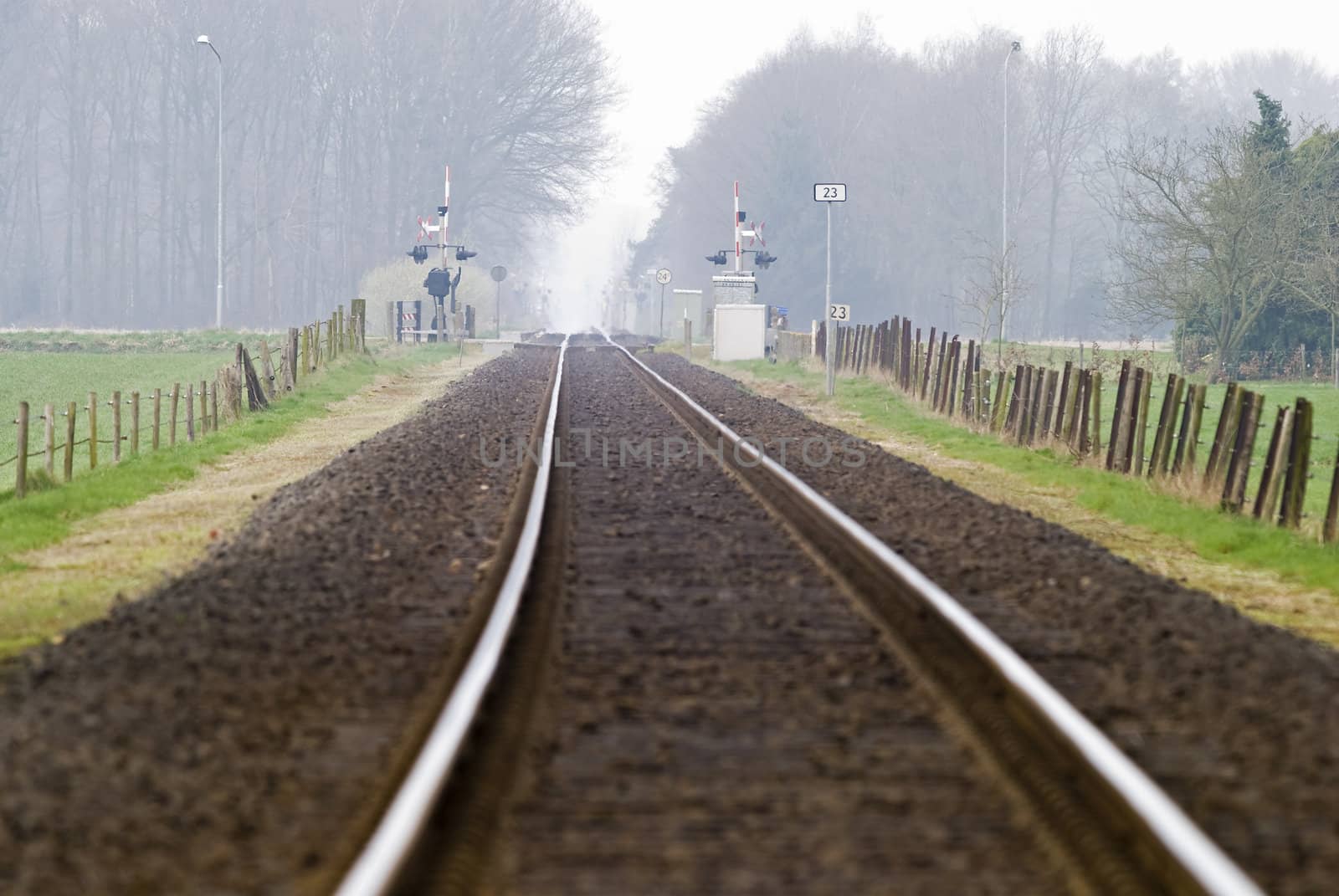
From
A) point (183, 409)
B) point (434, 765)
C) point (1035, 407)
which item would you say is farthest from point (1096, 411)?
point (183, 409)

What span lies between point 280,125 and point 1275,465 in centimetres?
9147

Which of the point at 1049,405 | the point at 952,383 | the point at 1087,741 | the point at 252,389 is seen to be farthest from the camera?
the point at 952,383

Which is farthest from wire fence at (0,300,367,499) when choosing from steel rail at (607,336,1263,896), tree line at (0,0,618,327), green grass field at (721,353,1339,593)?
tree line at (0,0,618,327)

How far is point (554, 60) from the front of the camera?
279ft

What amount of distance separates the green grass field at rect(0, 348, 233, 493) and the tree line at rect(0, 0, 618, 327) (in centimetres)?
3476

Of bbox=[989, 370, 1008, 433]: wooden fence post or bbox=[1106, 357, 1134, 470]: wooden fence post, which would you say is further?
bbox=[989, 370, 1008, 433]: wooden fence post

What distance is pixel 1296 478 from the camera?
1405 centimetres

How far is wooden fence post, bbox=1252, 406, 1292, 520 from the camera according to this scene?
14219 mm

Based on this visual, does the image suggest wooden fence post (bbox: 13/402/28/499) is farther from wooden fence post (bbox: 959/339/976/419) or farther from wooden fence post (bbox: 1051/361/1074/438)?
wooden fence post (bbox: 959/339/976/419)

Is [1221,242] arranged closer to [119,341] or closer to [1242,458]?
[1242,458]

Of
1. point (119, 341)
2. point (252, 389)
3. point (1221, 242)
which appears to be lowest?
point (119, 341)

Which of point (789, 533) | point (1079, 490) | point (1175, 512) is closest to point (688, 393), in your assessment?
point (1079, 490)

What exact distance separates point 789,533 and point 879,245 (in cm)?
8618

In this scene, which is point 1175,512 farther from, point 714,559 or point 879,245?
point 879,245
